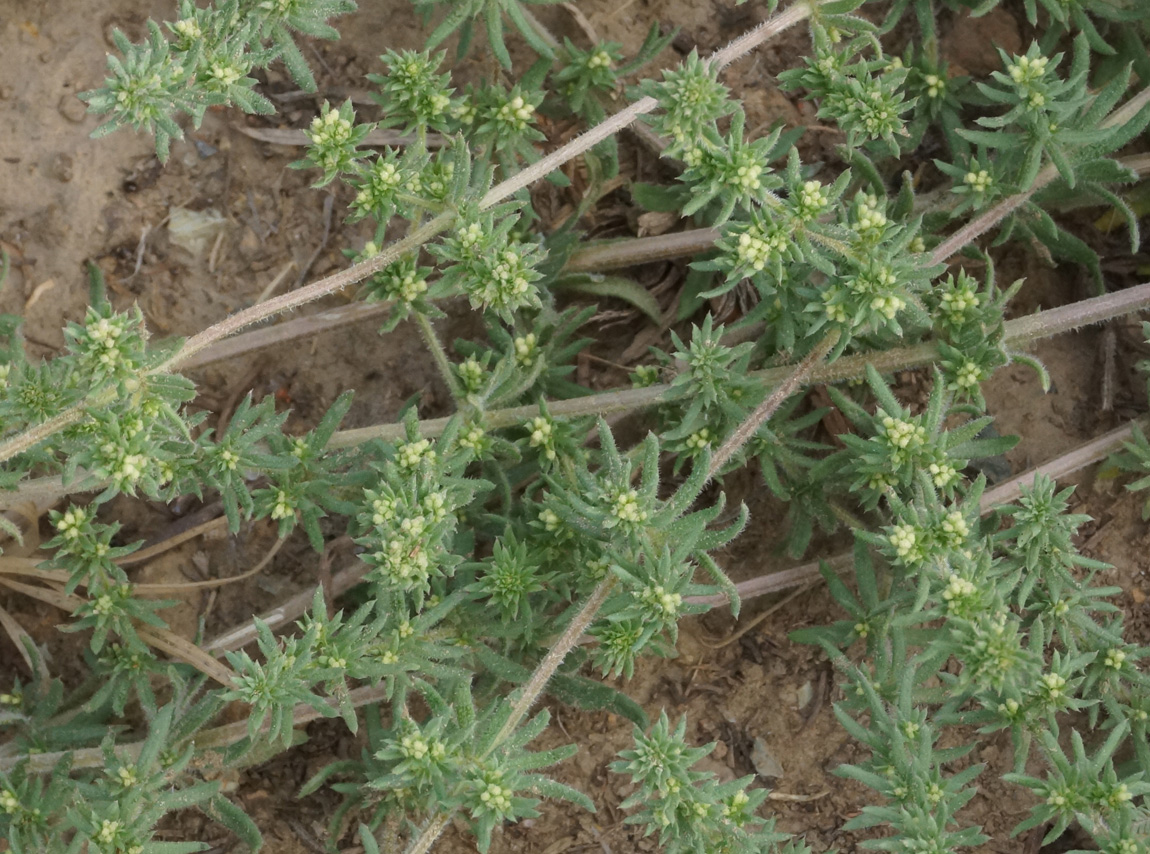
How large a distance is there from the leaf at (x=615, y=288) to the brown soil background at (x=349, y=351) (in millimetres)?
156

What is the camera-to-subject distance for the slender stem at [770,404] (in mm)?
5246

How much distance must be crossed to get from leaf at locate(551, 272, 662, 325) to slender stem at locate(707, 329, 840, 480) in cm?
138

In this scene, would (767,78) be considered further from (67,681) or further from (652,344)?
(67,681)

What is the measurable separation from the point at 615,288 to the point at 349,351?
5.46ft

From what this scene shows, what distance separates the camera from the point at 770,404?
535cm

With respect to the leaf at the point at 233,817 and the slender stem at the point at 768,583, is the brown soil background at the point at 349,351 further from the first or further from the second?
the leaf at the point at 233,817

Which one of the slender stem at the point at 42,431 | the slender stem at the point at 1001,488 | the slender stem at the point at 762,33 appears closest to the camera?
the slender stem at the point at 42,431

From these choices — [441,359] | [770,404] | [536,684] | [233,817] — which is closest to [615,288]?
[441,359]

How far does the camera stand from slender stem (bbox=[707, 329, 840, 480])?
17.2 feet

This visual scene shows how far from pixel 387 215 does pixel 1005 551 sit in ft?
11.6

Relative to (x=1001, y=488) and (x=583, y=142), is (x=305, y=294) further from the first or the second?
(x=1001, y=488)

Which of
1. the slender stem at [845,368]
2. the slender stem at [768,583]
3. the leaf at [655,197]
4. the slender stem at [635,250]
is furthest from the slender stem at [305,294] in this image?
the slender stem at [768,583]

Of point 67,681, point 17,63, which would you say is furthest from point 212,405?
point 17,63

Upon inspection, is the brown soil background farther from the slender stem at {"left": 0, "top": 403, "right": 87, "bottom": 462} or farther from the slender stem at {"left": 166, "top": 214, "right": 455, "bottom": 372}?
the slender stem at {"left": 0, "top": 403, "right": 87, "bottom": 462}
